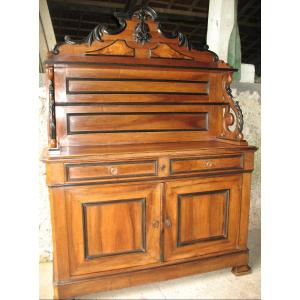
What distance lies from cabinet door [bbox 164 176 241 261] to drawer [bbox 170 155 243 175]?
0.23 feet

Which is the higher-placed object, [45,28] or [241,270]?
[45,28]

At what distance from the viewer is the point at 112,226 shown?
1.52m

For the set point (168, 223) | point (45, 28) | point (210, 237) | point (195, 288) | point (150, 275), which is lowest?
point (195, 288)

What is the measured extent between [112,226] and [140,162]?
1.28 feet

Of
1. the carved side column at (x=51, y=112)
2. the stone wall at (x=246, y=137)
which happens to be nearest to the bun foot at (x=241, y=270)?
the stone wall at (x=246, y=137)

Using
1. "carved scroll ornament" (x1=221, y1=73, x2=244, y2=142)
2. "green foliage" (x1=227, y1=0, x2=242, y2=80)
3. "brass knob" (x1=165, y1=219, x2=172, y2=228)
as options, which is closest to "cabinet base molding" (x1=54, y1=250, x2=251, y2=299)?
"brass knob" (x1=165, y1=219, x2=172, y2=228)

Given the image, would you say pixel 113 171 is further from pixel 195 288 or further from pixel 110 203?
pixel 195 288

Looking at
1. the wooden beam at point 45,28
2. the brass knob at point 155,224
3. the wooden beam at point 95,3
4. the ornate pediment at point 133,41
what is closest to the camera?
the brass knob at point 155,224

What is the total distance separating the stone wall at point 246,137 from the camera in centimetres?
193

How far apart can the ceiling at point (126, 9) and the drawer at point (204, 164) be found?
57.1 inches

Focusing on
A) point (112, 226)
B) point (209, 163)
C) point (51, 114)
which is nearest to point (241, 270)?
point (209, 163)

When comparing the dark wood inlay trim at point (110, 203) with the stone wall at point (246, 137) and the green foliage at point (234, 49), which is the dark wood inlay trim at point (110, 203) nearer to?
the stone wall at point (246, 137)
